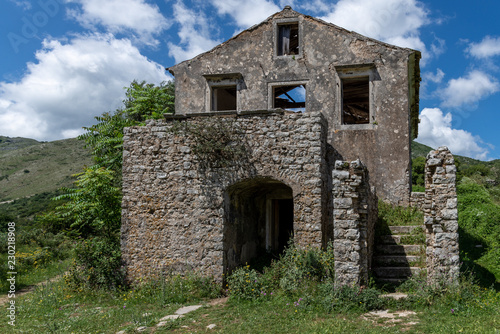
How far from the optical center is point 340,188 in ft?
29.0

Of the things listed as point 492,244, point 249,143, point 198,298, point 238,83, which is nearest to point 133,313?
point 198,298

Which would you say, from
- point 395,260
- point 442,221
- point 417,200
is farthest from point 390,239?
point 442,221

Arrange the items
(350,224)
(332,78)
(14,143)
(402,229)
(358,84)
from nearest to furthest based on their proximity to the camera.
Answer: (350,224)
(402,229)
(332,78)
(358,84)
(14,143)

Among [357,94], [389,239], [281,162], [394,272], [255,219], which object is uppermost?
[357,94]

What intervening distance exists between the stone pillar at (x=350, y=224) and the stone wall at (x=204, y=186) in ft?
3.90

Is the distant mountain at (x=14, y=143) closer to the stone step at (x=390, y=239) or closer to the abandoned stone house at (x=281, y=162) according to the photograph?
the abandoned stone house at (x=281, y=162)

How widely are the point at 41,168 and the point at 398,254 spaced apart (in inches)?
2423

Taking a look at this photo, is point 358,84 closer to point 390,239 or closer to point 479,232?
point 390,239

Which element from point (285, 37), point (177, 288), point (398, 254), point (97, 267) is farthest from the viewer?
point (285, 37)

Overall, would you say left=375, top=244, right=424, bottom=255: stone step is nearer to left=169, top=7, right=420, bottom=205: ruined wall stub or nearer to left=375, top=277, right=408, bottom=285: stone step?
left=375, top=277, right=408, bottom=285: stone step

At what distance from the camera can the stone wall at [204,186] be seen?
1019 cm

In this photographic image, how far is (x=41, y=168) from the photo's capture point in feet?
202

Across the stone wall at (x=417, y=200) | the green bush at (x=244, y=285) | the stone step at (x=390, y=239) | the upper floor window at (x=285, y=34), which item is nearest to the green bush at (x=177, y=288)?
the green bush at (x=244, y=285)

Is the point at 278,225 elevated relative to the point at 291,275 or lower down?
elevated
